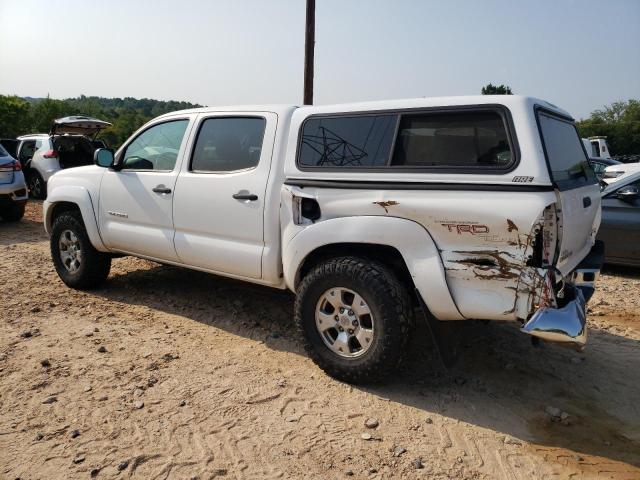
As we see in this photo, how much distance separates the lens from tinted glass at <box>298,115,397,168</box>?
337 centimetres

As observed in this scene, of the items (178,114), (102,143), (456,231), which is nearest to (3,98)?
(102,143)

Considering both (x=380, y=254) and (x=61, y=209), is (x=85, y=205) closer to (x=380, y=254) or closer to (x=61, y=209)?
(x=61, y=209)

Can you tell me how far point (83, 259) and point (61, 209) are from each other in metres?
0.70

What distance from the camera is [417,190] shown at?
10.3 feet

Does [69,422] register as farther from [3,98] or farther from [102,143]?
[3,98]

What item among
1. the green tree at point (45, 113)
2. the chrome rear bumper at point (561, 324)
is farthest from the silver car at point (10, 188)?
the green tree at point (45, 113)

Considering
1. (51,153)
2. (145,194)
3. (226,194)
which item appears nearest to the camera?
(226,194)

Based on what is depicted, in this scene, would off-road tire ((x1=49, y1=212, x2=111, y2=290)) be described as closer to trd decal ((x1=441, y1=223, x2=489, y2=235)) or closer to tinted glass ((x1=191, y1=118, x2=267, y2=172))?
tinted glass ((x1=191, y1=118, x2=267, y2=172))

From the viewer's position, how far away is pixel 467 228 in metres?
2.95

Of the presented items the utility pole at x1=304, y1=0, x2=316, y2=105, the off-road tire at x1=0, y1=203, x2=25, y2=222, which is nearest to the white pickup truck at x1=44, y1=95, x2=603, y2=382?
the off-road tire at x1=0, y1=203, x2=25, y2=222

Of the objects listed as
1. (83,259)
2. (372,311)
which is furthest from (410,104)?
(83,259)

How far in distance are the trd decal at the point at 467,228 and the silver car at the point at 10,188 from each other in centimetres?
881

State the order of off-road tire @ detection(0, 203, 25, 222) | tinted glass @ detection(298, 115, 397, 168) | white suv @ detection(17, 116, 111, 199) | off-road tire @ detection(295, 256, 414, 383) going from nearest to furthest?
off-road tire @ detection(295, 256, 414, 383)
tinted glass @ detection(298, 115, 397, 168)
off-road tire @ detection(0, 203, 25, 222)
white suv @ detection(17, 116, 111, 199)

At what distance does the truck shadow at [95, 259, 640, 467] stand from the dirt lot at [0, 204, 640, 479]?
0.01 m
